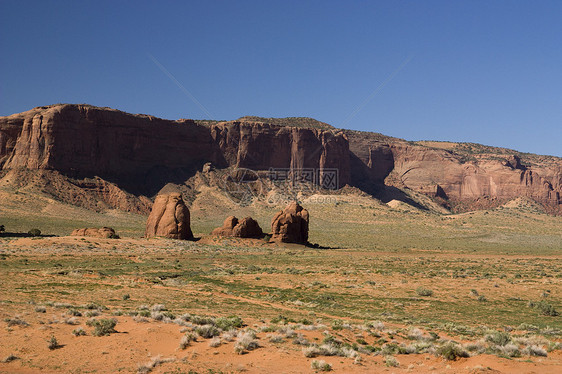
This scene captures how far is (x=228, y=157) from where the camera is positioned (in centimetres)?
12031

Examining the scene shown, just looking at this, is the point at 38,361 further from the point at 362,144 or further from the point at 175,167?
the point at 362,144

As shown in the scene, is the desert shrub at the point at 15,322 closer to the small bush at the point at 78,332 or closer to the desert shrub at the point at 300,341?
the small bush at the point at 78,332

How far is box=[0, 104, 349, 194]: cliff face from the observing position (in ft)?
315

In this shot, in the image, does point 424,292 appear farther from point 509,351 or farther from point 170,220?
point 170,220

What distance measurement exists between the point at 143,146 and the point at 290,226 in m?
61.6

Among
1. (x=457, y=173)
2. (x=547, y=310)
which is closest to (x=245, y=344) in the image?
(x=547, y=310)

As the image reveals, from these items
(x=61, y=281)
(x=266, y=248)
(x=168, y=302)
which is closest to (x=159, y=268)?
(x=61, y=281)

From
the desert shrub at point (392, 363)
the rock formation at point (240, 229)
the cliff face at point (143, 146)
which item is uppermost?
the cliff face at point (143, 146)

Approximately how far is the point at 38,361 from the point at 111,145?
97946 millimetres

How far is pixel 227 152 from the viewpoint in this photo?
120m

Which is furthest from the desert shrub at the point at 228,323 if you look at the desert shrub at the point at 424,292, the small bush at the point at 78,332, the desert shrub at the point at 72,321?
the desert shrub at the point at 424,292

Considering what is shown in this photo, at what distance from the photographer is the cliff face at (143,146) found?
95938 mm

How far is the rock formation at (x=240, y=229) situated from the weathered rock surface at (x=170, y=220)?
3.67 meters

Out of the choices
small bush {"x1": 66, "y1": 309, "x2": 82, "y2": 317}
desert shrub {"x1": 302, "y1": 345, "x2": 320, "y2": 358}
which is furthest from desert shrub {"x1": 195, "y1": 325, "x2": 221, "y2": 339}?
small bush {"x1": 66, "y1": 309, "x2": 82, "y2": 317}
